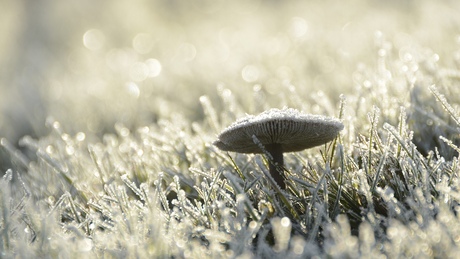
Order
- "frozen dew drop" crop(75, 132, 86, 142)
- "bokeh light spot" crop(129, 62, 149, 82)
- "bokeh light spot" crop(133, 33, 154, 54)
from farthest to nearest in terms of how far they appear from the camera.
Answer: "bokeh light spot" crop(133, 33, 154, 54) → "bokeh light spot" crop(129, 62, 149, 82) → "frozen dew drop" crop(75, 132, 86, 142)

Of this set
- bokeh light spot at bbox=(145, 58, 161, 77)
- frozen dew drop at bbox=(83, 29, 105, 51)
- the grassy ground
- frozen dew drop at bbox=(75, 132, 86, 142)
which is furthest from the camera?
frozen dew drop at bbox=(83, 29, 105, 51)

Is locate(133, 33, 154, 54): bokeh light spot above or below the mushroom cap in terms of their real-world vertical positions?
above

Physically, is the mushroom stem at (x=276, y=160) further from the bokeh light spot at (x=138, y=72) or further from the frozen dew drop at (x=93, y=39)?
the frozen dew drop at (x=93, y=39)

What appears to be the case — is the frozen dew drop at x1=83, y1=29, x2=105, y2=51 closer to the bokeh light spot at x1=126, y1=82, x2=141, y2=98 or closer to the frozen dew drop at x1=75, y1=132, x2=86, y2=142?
the bokeh light spot at x1=126, y1=82, x2=141, y2=98

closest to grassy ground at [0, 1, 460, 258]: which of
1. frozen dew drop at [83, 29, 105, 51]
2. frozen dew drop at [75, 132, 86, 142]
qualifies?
frozen dew drop at [75, 132, 86, 142]

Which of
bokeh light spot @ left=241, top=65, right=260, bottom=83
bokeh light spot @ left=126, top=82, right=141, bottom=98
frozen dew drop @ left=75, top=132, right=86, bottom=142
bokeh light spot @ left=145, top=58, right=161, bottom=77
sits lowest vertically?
frozen dew drop @ left=75, top=132, right=86, bottom=142

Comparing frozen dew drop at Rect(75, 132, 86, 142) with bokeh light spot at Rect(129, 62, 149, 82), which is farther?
bokeh light spot at Rect(129, 62, 149, 82)

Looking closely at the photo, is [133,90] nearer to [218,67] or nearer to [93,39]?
[218,67]

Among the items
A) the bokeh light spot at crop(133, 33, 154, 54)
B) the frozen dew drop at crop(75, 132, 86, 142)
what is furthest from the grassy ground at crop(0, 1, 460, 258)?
the bokeh light spot at crop(133, 33, 154, 54)
